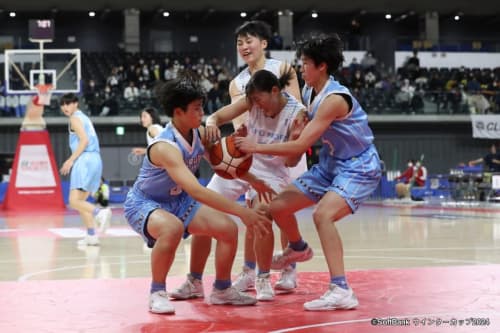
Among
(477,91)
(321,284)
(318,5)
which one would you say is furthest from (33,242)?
(318,5)

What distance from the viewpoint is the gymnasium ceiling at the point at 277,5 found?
2848cm

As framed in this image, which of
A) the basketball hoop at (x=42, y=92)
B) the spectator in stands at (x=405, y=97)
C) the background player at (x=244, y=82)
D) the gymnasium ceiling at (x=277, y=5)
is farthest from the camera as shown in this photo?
the gymnasium ceiling at (x=277, y=5)

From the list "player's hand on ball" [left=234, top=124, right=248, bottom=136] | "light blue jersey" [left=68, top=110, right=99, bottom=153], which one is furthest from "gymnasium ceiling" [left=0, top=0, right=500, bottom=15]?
"player's hand on ball" [left=234, top=124, right=248, bottom=136]

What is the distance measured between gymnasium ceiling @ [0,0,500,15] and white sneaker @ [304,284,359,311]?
2567cm

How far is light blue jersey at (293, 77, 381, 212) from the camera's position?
468 centimetres

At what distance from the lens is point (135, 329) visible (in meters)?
3.85

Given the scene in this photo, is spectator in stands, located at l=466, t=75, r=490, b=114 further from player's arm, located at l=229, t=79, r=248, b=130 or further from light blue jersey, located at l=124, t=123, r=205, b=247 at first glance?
light blue jersey, located at l=124, t=123, r=205, b=247

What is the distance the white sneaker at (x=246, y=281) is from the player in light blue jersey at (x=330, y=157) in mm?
501

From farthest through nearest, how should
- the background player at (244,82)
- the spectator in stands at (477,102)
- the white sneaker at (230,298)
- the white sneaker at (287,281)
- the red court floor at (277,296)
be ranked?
the spectator in stands at (477,102) < the background player at (244,82) < the white sneaker at (287,281) < the white sneaker at (230,298) < the red court floor at (277,296)

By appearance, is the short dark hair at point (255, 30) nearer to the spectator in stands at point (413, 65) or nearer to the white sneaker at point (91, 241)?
the white sneaker at point (91, 241)

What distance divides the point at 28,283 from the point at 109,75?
71.1ft

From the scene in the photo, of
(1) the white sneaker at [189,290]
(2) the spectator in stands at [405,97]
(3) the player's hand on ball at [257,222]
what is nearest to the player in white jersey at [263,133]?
(1) the white sneaker at [189,290]

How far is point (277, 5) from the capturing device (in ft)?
96.4

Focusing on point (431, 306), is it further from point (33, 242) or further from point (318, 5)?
point (318, 5)
